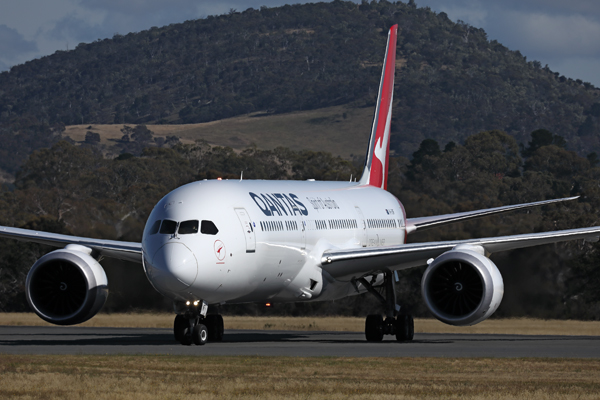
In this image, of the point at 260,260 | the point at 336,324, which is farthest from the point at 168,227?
the point at 336,324

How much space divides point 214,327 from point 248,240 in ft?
14.1

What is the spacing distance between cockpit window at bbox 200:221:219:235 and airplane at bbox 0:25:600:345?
2 cm

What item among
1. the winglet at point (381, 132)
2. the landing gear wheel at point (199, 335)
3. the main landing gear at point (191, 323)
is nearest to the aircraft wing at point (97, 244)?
the main landing gear at point (191, 323)

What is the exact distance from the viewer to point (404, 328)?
96.0 ft

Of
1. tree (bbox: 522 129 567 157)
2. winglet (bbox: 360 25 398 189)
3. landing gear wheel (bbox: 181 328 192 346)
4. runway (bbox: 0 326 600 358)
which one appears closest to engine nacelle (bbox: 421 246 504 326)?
runway (bbox: 0 326 600 358)

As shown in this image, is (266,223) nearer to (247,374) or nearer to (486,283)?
(486,283)

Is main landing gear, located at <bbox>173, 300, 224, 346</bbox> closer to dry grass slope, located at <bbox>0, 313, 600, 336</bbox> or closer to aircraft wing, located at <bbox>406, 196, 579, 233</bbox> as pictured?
aircraft wing, located at <bbox>406, 196, 579, 233</bbox>

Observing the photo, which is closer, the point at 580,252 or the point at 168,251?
the point at 168,251

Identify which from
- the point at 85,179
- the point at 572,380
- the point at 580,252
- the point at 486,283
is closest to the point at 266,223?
the point at 486,283

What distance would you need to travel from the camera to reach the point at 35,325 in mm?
39500

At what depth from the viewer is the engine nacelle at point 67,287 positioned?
25.8 metres

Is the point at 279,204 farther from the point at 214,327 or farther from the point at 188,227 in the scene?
the point at 188,227

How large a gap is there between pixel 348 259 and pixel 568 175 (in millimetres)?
94574

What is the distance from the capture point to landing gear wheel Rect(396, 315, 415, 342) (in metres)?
29.3
